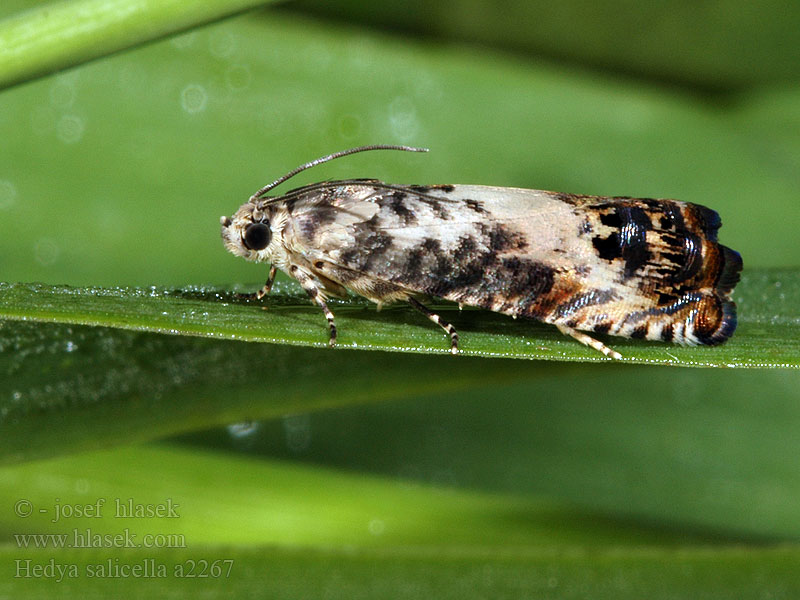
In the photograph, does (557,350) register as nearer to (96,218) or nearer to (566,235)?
(566,235)

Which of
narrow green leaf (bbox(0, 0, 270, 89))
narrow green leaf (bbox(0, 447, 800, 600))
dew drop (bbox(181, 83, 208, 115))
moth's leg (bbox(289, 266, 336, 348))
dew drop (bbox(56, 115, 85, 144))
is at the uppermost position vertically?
dew drop (bbox(181, 83, 208, 115))

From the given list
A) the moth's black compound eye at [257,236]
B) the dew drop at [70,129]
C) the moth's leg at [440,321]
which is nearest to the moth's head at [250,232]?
the moth's black compound eye at [257,236]

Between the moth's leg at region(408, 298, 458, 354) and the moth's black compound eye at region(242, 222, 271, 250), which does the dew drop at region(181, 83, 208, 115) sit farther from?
the moth's leg at region(408, 298, 458, 354)

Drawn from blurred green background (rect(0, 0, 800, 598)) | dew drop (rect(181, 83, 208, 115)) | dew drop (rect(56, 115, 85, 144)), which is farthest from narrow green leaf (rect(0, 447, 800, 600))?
dew drop (rect(181, 83, 208, 115))

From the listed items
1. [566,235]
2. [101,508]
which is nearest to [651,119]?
[566,235]

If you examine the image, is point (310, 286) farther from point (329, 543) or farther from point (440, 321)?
point (329, 543)

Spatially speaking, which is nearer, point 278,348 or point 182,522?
point 278,348

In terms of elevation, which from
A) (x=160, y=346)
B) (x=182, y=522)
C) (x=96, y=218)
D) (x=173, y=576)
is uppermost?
(x=96, y=218)
